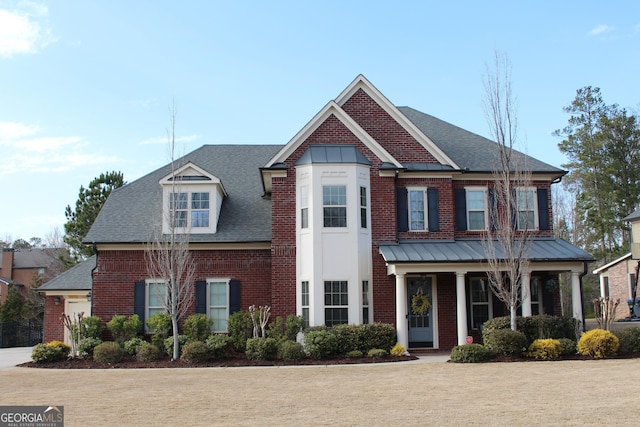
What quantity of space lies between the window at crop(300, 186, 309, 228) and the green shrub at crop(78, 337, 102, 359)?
785 cm

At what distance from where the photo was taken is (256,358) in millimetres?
19531

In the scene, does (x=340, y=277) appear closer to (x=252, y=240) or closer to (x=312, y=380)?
(x=252, y=240)

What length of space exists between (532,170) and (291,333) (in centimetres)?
1071

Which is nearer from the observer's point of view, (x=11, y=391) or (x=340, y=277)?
(x=11, y=391)

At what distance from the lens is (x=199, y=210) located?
23.6m

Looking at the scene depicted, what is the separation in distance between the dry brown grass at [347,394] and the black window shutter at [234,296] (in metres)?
5.11

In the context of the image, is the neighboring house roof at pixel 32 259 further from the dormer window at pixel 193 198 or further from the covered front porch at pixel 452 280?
the covered front porch at pixel 452 280

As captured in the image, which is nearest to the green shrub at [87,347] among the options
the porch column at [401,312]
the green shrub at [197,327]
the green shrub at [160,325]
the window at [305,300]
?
the green shrub at [160,325]

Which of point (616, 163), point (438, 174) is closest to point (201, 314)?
point (438, 174)

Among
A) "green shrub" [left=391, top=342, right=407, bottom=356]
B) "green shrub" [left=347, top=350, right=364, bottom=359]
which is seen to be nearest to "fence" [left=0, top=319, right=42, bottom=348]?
"green shrub" [left=347, top=350, right=364, bottom=359]

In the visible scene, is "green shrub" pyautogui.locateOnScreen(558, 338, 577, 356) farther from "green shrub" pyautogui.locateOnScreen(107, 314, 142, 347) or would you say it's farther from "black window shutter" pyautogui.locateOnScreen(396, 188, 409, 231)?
"green shrub" pyautogui.locateOnScreen(107, 314, 142, 347)

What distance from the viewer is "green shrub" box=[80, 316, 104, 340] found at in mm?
21656

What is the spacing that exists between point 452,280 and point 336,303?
445 centimetres

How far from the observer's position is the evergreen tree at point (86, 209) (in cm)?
3662
